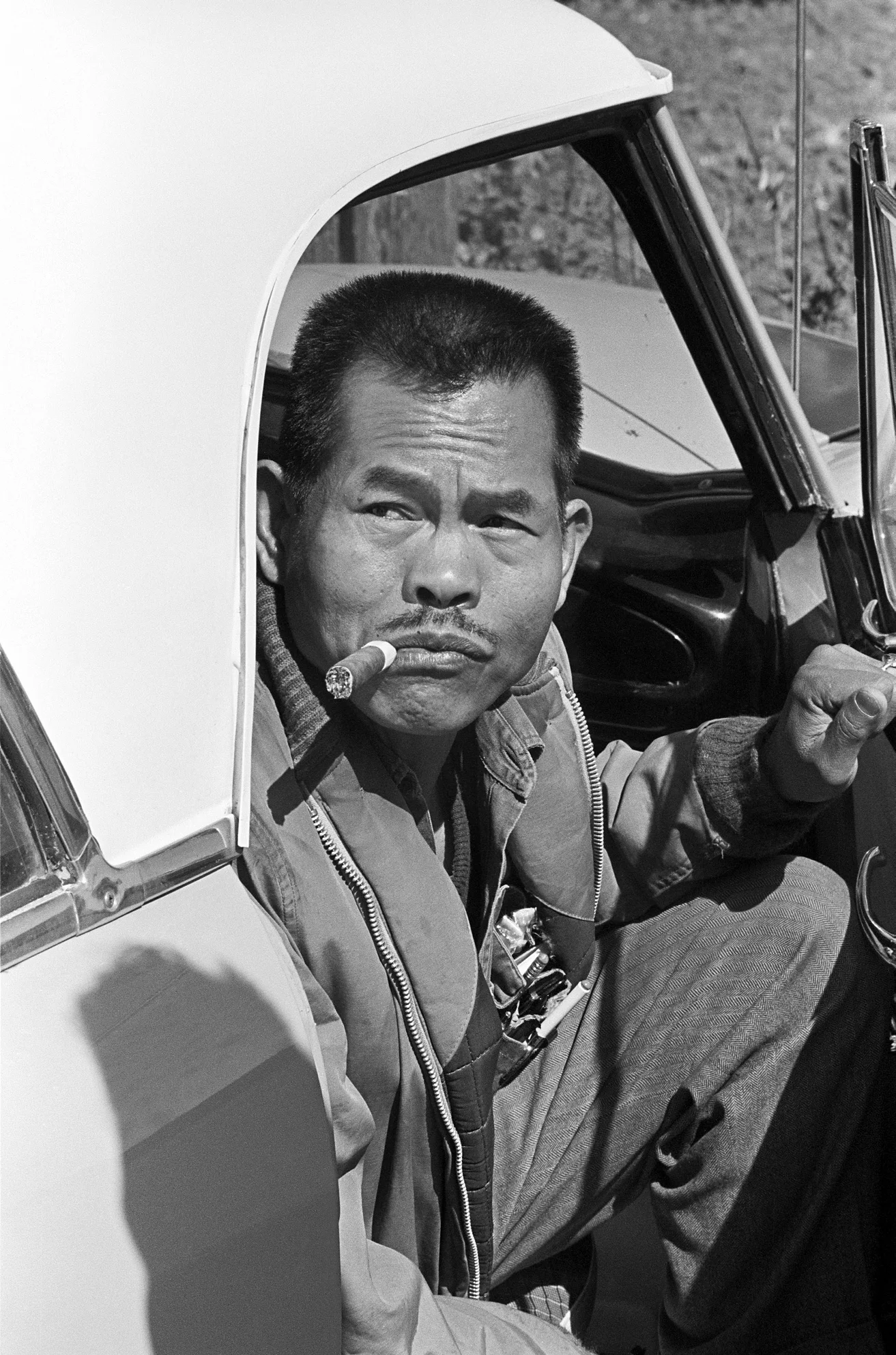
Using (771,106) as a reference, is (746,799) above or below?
below

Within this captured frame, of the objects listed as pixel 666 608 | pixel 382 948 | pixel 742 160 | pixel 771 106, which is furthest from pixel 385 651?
pixel 771 106

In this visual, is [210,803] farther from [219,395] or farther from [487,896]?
[487,896]

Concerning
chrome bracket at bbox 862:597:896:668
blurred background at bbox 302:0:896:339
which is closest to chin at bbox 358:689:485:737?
chrome bracket at bbox 862:597:896:668

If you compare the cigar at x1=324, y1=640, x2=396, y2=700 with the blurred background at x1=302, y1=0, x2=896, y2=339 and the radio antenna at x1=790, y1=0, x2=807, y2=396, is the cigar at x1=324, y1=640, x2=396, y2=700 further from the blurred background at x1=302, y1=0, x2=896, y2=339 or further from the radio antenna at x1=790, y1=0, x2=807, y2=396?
the blurred background at x1=302, y1=0, x2=896, y2=339

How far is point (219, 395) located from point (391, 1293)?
2.62 ft

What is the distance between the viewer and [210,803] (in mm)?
1104

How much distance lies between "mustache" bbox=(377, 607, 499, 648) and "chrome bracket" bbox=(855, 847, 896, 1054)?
1.79 ft

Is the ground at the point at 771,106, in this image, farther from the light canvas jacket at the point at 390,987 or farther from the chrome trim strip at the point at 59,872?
the chrome trim strip at the point at 59,872

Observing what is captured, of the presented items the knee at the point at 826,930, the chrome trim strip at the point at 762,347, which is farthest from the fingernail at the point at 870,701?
the chrome trim strip at the point at 762,347

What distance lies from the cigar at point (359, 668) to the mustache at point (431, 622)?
0.02m

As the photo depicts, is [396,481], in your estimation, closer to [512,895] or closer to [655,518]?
[512,895]

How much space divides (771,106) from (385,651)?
6.57m

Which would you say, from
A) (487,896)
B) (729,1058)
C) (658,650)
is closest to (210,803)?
(487,896)

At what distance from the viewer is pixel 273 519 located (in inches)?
64.4
